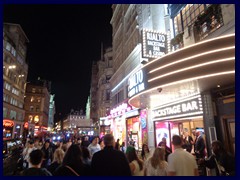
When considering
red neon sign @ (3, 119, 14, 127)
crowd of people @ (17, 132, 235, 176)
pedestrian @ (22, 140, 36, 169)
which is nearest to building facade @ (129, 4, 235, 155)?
crowd of people @ (17, 132, 235, 176)

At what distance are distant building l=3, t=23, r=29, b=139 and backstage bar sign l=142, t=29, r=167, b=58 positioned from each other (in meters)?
32.9

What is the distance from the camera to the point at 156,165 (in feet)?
15.3

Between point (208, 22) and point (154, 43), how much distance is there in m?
4.48

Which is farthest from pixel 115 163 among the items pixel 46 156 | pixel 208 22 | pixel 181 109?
pixel 208 22

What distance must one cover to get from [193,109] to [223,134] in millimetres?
1937

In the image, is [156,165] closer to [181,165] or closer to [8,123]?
[181,165]

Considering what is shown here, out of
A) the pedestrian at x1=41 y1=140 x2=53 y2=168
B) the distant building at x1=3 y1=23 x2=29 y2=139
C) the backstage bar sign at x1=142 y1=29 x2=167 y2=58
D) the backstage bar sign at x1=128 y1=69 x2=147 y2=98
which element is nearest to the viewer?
the pedestrian at x1=41 y1=140 x2=53 y2=168

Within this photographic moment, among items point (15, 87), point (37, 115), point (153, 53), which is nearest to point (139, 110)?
point (153, 53)

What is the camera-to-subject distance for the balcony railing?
9234 mm

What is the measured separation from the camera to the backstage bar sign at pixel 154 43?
1359 cm

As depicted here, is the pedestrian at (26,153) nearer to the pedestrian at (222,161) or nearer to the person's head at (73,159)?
the person's head at (73,159)

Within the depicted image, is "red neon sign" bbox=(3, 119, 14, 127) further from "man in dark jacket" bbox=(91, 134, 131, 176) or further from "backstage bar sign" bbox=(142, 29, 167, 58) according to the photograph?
"man in dark jacket" bbox=(91, 134, 131, 176)

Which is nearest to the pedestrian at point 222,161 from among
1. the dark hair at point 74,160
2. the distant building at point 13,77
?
the dark hair at point 74,160

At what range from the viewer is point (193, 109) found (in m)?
10.3
